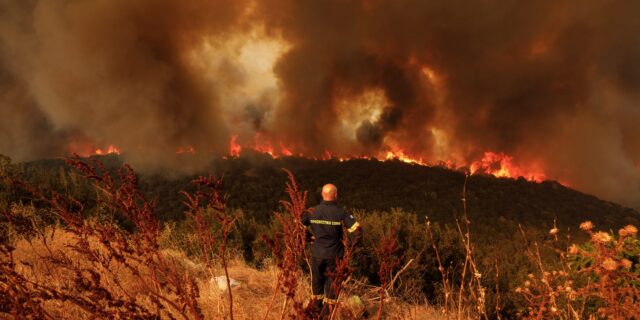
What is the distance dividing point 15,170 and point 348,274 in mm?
14885

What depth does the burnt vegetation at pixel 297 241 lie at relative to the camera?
55.2 inches

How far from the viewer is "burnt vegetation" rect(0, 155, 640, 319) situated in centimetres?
140

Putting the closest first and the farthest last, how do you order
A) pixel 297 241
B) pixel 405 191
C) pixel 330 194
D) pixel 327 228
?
pixel 297 241 → pixel 327 228 → pixel 330 194 → pixel 405 191

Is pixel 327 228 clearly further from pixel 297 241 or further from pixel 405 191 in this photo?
pixel 405 191

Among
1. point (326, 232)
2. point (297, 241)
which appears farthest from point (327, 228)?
point (297, 241)

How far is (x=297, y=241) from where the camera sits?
1479 mm

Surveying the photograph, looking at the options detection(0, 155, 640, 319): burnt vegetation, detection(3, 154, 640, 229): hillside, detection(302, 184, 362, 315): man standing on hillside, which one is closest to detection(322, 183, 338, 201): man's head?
detection(302, 184, 362, 315): man standing on hillside

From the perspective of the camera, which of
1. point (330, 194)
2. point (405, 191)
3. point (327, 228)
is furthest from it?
point (405, 191)

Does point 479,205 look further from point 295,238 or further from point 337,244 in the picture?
point 295,238

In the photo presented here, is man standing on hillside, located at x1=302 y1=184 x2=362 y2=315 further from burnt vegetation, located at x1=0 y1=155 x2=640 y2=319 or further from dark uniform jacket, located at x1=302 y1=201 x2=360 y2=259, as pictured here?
burnt vegetation, located at x1=0 y1=155 x2=640 y2=319

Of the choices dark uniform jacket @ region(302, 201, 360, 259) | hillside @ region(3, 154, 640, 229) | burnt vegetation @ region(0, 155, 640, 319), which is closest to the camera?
burnt vegetation @ region(0, 155, 640, 319)

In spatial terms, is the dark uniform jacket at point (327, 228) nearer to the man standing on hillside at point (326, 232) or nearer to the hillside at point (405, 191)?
the man standing on hillside at point (326, 232)

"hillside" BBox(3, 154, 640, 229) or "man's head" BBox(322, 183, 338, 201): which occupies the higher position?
"hillside" BBox(3, 154, 640, 229)

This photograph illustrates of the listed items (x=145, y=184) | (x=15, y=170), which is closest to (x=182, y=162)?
(x=145, y=184)
